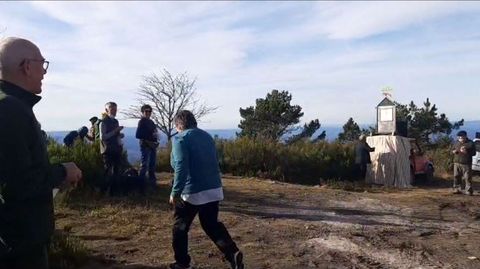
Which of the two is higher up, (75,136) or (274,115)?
(274,115)

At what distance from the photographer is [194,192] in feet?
21.3

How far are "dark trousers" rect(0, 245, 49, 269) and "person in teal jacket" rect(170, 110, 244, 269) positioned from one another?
323 centimetres

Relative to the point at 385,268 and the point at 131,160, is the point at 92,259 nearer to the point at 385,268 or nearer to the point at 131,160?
the point at 385,268

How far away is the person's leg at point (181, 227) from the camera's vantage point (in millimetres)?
6559

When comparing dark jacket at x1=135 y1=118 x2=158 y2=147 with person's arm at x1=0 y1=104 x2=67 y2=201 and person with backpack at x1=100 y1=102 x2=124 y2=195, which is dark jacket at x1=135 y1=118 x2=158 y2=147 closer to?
person with backpack at x1=100 y1=102 x2=124 y2=195

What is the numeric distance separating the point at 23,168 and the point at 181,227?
353 cm

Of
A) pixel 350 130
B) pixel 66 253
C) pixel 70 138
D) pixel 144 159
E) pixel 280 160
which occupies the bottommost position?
pixel 66 253

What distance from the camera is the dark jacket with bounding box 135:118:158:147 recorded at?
471 inches

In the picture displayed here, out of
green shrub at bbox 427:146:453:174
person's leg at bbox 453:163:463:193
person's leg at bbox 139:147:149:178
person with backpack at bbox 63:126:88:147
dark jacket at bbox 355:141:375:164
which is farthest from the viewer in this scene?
green shrub at bbox 427:146:453:174

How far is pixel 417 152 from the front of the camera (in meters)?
20.1

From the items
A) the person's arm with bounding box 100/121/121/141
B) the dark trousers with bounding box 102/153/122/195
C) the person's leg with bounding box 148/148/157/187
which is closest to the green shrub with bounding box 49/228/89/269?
the person's arm with bounding box 100/121/121/141

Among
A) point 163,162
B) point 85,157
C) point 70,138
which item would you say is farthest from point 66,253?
point 163,162

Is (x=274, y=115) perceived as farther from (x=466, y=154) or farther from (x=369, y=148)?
(x=466, y=154)

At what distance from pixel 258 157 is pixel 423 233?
1000 cm
